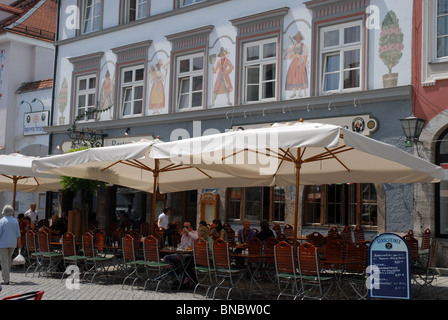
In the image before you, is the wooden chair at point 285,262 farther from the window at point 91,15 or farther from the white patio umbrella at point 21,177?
the window at point 91,15

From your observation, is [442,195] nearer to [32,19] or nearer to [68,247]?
[68,247]

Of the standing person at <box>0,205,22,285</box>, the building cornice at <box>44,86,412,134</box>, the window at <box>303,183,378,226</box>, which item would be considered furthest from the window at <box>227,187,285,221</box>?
the standing person at <box>0,205,22,285</box>

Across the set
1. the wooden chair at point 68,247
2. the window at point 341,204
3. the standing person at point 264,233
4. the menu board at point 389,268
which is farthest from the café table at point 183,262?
the window at point 341,204

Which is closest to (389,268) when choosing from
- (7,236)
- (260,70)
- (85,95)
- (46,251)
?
(7,236)

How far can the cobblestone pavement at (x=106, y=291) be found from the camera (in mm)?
9758

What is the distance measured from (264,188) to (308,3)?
543 centimetres

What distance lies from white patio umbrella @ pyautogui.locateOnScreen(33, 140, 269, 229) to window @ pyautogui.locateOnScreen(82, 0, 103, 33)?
11.0 meters

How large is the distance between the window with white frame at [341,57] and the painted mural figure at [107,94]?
8.85 meters

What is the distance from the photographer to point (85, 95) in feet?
75.9

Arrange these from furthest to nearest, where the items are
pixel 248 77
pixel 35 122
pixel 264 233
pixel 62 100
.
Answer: pixel 35 122 < pixel 62 100 < pixel 248 77 < pixel 264 233

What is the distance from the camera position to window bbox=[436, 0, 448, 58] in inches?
552

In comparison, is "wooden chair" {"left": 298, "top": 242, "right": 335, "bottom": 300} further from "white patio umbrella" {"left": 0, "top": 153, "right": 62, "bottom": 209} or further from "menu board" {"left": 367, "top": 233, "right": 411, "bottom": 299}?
"white patio umbrella" {"left": 0, "top": 153, "right": 62, "bottom": 209}

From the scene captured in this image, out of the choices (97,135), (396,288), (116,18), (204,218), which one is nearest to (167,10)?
(116,18)

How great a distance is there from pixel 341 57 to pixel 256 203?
4.93 metres
